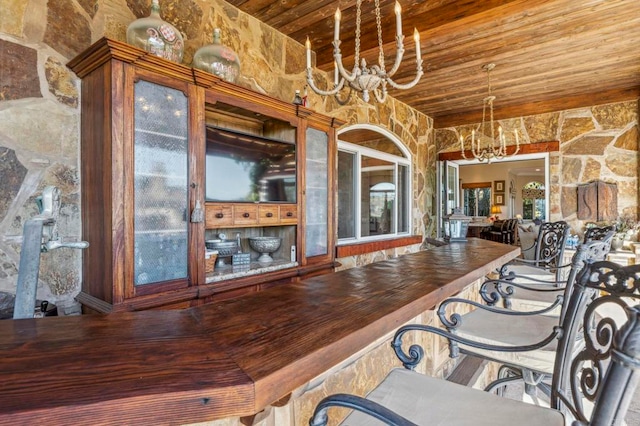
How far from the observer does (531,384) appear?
5.31 ft

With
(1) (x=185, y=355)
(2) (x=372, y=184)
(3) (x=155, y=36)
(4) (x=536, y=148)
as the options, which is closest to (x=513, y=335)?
(1) (x=185, y=355)

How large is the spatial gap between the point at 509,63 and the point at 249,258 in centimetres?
357

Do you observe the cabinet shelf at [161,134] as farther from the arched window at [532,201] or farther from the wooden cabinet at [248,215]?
the arched window at [532,201]

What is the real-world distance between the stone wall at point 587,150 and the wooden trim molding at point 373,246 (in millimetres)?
2162

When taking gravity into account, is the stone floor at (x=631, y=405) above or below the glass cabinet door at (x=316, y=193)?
below

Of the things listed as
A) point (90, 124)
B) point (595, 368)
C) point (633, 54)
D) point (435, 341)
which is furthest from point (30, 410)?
point (633, 54)

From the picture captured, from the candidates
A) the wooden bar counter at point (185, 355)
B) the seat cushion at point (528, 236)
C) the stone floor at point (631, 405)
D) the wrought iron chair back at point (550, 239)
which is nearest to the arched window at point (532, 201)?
the seat cushion at point (528, 236)

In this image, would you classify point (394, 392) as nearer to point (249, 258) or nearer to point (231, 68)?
point (249, 258)

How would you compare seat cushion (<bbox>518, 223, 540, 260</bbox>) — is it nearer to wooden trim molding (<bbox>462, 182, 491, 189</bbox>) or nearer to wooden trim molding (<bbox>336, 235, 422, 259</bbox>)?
wooden trim molding (<bbox>336, 235, 422, 259</bbox>)

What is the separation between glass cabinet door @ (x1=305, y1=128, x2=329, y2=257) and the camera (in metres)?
3.15

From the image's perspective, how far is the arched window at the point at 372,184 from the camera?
178 inches

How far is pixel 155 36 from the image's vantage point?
2.04m

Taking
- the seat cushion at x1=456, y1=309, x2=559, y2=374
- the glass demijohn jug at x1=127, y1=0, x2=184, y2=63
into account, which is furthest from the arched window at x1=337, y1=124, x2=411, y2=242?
the seat cushion at x1=456, y1=309, x2=559, y2=374

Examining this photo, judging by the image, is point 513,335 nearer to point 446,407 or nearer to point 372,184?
point 446,407
